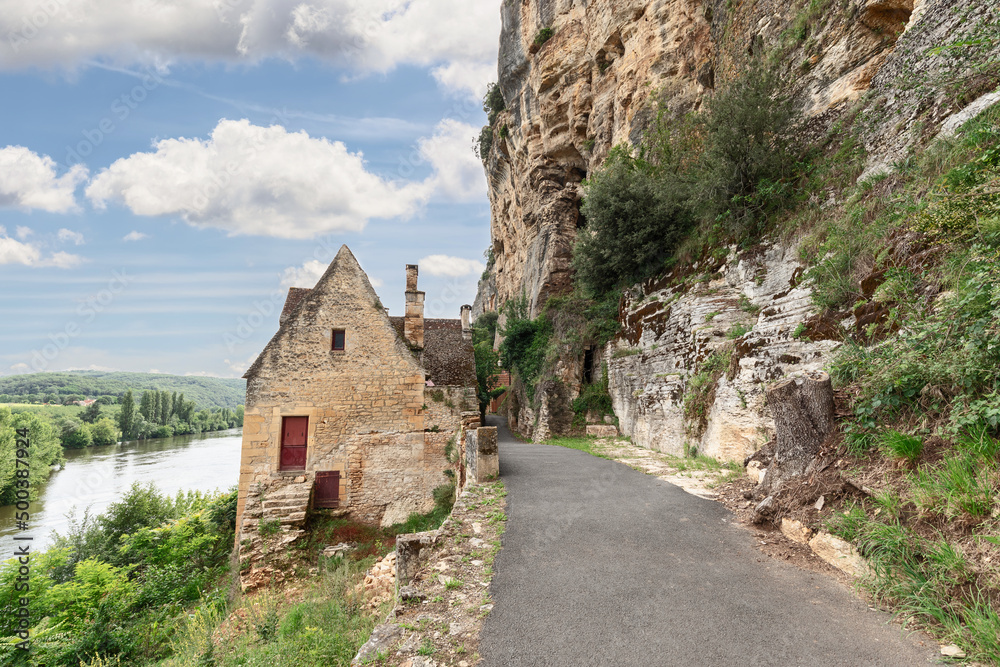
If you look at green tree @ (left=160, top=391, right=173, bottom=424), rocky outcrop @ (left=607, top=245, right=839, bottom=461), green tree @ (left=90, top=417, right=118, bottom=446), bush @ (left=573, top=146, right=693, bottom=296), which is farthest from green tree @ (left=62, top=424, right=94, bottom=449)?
rocky outcrop @ (left=607, top=245, right=839, bottom=461)

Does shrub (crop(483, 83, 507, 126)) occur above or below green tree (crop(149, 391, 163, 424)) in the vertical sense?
above

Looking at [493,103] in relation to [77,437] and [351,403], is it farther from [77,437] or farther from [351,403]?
[77,437]

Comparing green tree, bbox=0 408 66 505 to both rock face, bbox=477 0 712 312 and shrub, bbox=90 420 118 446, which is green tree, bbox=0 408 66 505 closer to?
shrub, bbox=90 420 118 446

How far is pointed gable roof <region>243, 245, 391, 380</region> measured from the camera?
38.7ft

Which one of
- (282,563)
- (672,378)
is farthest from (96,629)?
(672,378)

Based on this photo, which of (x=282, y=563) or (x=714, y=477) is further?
(x=282, y=563)

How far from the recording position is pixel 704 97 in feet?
38.2

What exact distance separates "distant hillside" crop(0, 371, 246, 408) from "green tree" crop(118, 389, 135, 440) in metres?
10.2

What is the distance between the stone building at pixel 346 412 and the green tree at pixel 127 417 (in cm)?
4277

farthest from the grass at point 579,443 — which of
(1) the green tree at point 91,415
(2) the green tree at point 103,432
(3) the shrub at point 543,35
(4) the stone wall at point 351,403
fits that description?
(1) the green tree at point 91,415

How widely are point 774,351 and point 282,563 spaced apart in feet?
37.7

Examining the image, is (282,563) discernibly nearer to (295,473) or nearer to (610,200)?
(295,473)

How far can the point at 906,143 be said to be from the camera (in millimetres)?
6492

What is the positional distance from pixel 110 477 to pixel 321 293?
101 feet
